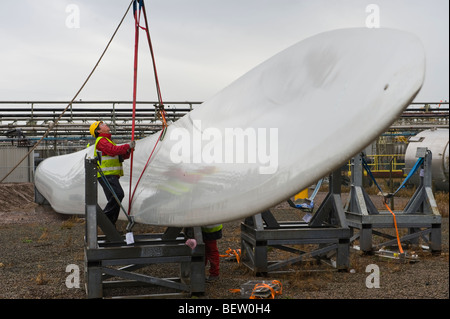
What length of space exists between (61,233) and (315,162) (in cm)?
832

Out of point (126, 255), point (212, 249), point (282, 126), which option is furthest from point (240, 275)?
point (282, 126)

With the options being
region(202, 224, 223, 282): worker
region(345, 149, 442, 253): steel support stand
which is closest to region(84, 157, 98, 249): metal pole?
region(202, 224, 223, 282): worker

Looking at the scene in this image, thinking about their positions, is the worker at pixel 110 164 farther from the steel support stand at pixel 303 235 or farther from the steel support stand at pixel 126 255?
the steel support stand at pixel 303 235

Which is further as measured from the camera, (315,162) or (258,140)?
(258,140)

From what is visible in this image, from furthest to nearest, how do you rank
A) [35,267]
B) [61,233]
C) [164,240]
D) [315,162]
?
[61,233] → [35,267] → [164,240] → [315,162]

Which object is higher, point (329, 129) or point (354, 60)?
point (354, 60)

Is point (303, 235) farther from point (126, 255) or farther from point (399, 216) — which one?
point (126, 255)

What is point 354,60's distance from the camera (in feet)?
11.9

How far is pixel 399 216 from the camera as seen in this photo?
752 centimetres

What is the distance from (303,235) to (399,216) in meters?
2.20

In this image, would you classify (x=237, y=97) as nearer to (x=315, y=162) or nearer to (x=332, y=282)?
(x=315, y=162)

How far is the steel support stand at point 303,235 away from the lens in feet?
20.1

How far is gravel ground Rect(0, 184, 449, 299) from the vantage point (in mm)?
5383

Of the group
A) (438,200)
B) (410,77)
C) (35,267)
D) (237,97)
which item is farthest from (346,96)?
(438,200)
